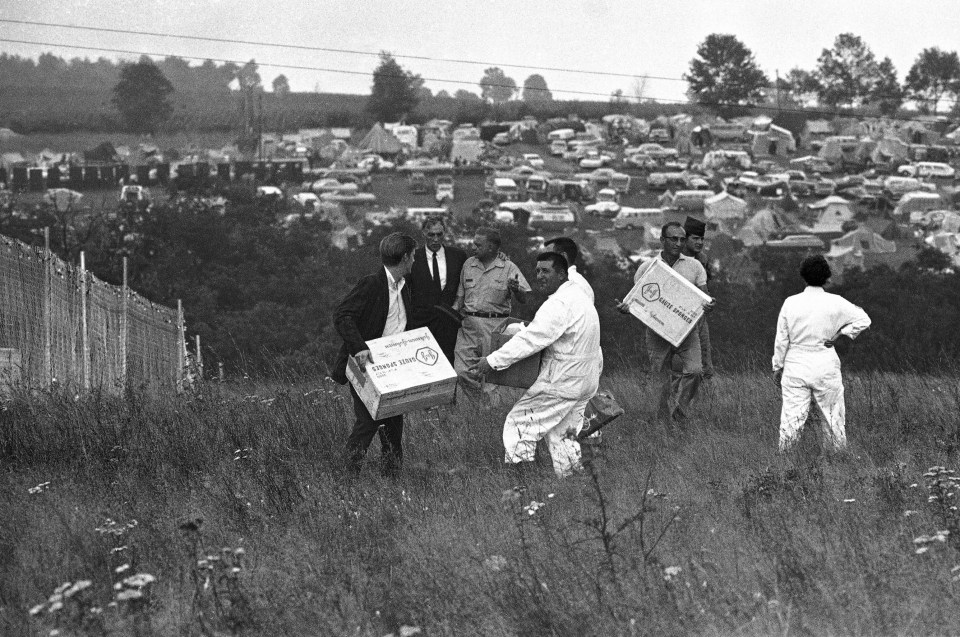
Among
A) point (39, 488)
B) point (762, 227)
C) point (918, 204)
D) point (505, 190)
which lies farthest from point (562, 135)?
point (39, 488)

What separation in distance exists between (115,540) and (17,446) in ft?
7.53

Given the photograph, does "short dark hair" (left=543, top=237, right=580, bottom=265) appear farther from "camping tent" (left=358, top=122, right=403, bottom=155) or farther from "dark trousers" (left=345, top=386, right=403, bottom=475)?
"camping tent" (left=358, top=122, right=403, bottom=155)

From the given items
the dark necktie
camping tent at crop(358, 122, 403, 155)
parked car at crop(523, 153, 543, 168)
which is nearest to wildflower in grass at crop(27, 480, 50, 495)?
the dark necktie

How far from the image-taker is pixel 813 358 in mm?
7824

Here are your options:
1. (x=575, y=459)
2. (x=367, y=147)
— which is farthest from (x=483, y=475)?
(x=367, y=147)

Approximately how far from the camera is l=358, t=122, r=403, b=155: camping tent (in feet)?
519

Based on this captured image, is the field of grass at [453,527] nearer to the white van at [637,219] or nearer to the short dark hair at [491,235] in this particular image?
the short dark hair at [491,235]

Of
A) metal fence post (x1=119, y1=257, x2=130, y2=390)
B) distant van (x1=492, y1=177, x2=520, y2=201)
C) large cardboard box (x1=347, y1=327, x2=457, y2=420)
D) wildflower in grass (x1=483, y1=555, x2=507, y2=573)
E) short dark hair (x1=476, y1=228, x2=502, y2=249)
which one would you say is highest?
short dark hair (x1=476, y1=228, x2=502, y2=249)

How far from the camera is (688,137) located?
16575 cm

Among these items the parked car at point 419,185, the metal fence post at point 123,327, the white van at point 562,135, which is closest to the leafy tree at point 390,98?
the white van at point 562,135

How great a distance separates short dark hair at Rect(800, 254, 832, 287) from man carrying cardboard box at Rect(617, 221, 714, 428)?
1.29 m

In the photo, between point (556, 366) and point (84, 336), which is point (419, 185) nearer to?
point (84, 336)

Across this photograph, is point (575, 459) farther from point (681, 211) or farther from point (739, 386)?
point (681, 211)

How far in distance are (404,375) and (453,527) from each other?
1092 mm
